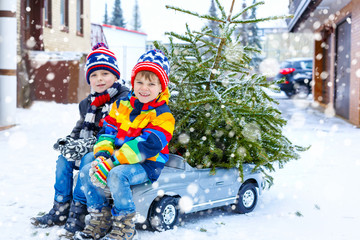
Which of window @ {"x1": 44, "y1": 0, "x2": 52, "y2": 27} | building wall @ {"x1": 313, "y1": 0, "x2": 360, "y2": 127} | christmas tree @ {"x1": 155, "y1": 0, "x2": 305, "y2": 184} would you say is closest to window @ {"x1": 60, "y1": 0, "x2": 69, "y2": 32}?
window @ {"x1": 44, "y1": 0, "x2": 52, "y2": 27}

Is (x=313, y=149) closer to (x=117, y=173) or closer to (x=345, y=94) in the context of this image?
(x=117, y=173)

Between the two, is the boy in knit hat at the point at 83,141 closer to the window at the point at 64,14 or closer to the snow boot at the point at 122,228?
the snow boot at the point at 122,228

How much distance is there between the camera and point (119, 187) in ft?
10.2

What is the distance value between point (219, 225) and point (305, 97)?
19.0 meters

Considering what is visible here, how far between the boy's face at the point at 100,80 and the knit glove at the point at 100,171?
2.57 ft

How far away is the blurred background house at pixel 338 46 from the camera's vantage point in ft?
38.8

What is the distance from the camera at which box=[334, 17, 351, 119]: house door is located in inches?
512

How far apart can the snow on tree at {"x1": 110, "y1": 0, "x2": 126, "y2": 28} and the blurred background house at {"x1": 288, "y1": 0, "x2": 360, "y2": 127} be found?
64.5m

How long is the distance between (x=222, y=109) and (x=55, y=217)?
174 centimetres

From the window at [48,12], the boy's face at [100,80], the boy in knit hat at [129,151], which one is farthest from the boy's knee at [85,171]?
the window at [48,12]

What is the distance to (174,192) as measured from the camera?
3578 millimetres

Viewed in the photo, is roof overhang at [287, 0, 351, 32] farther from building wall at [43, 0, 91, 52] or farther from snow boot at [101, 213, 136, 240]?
snow boot at [101, 213, 136, 240]

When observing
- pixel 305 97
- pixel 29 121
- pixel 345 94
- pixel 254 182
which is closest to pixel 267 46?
pixel 305 97

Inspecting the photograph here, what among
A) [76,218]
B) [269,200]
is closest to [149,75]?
[76,218]
